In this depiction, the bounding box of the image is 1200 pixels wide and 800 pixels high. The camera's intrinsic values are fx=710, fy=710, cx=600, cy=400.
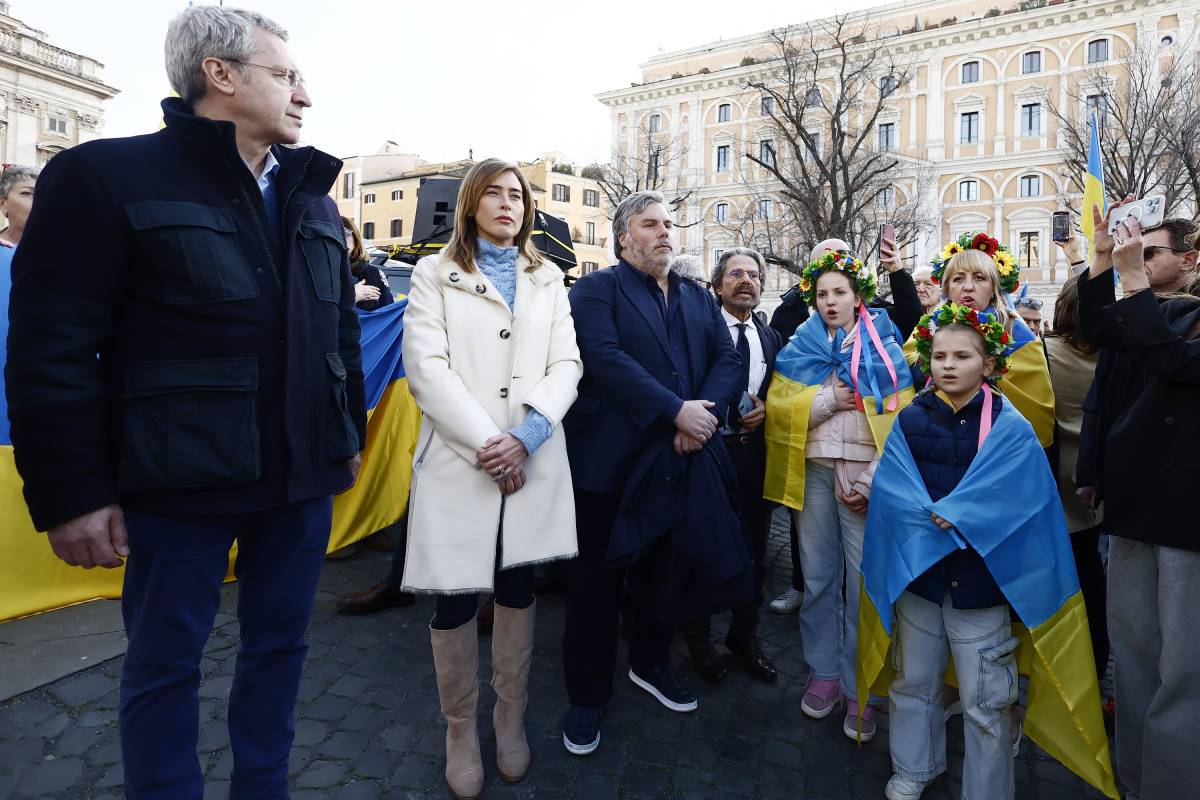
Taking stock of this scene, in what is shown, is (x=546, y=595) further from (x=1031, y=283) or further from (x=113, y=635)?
(x=1031, y=283)

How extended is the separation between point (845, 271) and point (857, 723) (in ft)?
6.90

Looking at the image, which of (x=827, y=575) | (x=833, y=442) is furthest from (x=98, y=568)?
(x=833, y=442)

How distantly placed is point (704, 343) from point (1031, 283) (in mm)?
42857

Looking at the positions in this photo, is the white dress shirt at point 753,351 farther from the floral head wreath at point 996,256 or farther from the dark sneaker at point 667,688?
the dark sneaker at point 667,688

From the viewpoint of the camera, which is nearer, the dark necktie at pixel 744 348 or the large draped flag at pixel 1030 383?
the large draped flag at pixel 1030 383

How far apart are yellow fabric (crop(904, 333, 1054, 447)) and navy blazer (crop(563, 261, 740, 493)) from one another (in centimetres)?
105

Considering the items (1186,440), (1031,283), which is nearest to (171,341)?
(1186,440)

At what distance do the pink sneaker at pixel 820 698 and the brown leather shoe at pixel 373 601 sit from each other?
2.29 m

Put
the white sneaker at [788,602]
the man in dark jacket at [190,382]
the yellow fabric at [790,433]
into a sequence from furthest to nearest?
the white sneaker at [788,602], the yellow fabric at [790,433], the man in dark jacket at [190,382]

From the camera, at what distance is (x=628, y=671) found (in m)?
3.72

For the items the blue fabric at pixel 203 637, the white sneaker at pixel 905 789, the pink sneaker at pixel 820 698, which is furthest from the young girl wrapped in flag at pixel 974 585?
the blue fabric at pixel 203 637

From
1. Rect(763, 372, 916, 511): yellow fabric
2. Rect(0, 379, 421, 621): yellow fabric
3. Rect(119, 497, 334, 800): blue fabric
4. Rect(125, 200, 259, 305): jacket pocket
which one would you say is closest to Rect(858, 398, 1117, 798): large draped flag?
Rect(763, 372, 916, 511): yellow fabric

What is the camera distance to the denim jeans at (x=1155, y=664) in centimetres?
232

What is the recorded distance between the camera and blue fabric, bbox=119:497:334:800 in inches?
75.4
